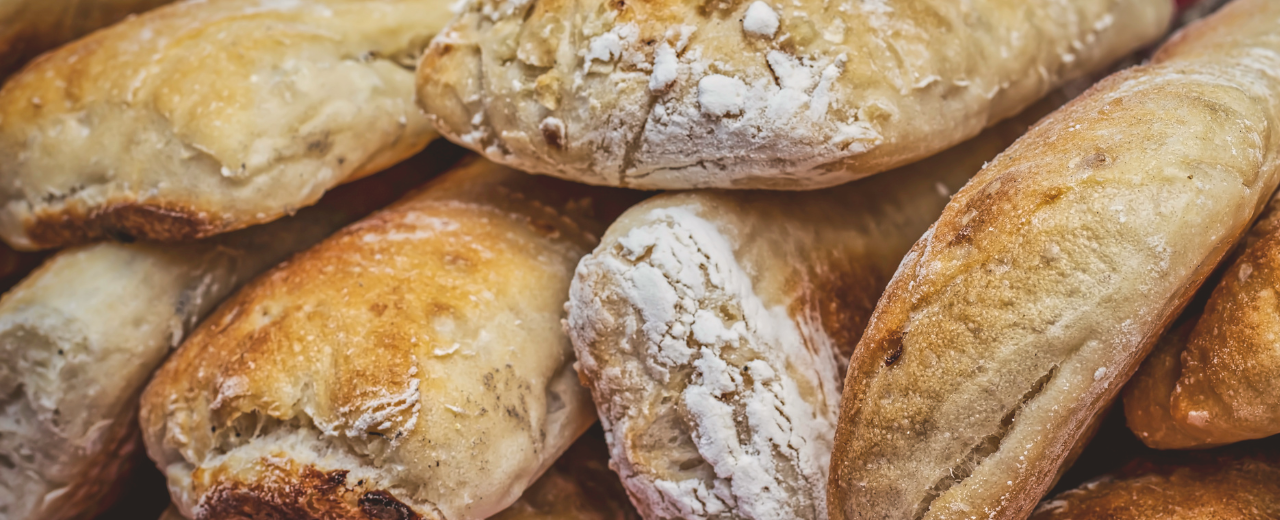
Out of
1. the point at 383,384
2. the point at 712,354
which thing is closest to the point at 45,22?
the point at 383,384

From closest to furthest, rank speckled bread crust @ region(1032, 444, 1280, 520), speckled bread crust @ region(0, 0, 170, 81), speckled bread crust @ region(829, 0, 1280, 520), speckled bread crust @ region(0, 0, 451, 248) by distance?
speckled bread crust @ region(829, 0, 1280, 520)
speckled bread crust @ region(1032, 444, 1280, 520)
speckled bread crust @ region(0, 0, 451, 248)
speckled bread crust @ region(0, 0, 170, 81)

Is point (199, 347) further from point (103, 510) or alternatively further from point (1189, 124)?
point (1189, 124)

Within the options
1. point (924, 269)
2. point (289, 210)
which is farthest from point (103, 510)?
point (924, 269)

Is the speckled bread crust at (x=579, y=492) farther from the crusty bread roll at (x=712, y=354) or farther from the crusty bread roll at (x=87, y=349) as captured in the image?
the crusty bread roll at (x=87, y=349)

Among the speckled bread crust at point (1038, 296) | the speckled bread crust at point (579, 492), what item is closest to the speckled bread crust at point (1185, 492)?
the speckled bread crust at point (1038, 296)

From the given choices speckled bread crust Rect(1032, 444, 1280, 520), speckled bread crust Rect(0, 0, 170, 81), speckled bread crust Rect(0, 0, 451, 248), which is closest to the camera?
speckled bread crust Rect(1032, 444, 1280, 520)

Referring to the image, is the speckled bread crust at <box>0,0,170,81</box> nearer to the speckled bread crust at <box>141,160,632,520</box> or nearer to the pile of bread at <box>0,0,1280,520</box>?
the pile of bread at <box>0,0,1280,520</box>

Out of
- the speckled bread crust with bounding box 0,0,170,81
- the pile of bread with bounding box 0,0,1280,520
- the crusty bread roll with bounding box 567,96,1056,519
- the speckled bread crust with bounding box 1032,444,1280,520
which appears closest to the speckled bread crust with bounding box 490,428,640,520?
the pile of bread with bounding box 0,0,1280,520
